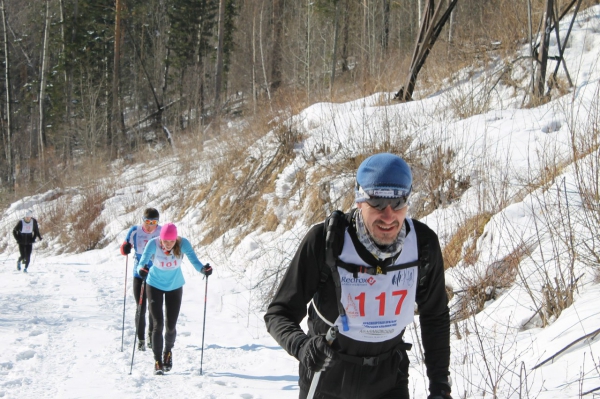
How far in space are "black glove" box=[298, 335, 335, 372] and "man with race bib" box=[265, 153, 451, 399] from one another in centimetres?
6

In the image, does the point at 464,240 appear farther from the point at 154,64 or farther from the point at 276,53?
the point at 154,64

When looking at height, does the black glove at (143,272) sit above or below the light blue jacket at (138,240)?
above

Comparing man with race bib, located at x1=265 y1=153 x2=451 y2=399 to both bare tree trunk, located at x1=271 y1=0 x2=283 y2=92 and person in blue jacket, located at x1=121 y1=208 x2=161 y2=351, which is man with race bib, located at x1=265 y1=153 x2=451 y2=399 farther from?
bare tree trunk, located at x1=271 y1=0 x2=283 y2=92

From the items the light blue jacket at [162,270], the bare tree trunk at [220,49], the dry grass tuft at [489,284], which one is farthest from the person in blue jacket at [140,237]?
the bare tree trunk at [220,49]

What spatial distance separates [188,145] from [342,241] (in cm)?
1835

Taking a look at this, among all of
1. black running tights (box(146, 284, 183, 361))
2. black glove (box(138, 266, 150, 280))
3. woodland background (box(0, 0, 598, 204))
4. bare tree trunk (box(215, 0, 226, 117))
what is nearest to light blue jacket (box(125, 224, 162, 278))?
black glove (box(138, 266, 150, 280))

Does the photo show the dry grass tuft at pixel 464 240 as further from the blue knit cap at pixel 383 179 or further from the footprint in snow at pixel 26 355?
the footprint in snow at pixel 26 355

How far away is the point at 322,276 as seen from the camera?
238cm

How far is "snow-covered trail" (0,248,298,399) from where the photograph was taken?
18.1ft

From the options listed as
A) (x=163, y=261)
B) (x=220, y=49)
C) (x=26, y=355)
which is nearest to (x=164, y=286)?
(x=163, y=261)

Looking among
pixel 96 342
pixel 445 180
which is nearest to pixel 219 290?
pixel 96 342

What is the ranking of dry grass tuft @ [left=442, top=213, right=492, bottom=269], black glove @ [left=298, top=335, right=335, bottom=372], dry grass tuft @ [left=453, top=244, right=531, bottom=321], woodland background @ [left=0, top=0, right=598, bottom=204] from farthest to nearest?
woodland background @ [left=0, top=0, right=598, bottom=204] < dry grass tuft @ [left=442, top=213, right=492, bottom=269] < dry grass tuft @ [left=453, top=244, right=531, bottom=321] < black glove @ [left=298, top=335, right=335, bottom=372]

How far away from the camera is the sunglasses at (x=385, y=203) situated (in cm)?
231

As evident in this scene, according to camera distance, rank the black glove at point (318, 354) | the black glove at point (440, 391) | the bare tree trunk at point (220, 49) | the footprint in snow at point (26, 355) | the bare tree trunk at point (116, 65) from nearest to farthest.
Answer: the black glove at point (318, 354), the black glove at point (440, 391), the footprint in snow at point (26, 355), the bare tree trunk at point (220, 49), the bare tree trunk at point (116, 65)
